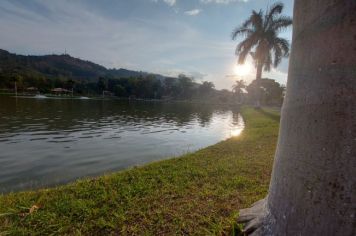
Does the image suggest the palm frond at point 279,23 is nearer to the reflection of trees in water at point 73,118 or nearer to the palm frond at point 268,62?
the palm frond at point 268,62

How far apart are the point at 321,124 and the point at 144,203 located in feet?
10.5

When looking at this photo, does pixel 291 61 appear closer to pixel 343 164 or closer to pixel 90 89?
pixel 343 164

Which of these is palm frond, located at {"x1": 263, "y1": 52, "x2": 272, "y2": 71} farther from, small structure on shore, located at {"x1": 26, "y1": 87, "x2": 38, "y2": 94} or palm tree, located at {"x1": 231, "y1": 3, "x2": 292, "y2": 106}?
small structure on shore, located at {"x1": 26, "y1": 87, "x2": 38, "y2": 94}

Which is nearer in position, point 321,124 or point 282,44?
point 321,124

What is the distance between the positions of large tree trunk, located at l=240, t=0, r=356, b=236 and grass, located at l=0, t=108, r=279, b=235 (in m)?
1.59

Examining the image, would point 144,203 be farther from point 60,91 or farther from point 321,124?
point 60,91

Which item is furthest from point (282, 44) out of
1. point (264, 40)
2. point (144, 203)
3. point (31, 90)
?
point (31, 90)

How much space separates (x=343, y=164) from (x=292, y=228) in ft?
2.56

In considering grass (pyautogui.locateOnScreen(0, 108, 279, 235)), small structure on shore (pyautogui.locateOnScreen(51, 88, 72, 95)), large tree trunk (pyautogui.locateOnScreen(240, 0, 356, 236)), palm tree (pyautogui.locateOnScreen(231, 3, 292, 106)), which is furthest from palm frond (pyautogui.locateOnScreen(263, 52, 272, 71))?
small structure on shore (pyautogui.locateOnScreen(51, 88, 72, 95))

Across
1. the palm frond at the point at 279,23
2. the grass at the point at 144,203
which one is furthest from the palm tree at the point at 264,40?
the grass at the point at 144,203

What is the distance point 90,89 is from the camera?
310ft

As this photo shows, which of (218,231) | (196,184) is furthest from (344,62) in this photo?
(196,184)

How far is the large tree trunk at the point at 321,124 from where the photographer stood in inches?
61.0

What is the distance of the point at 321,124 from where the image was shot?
1.67 metres
